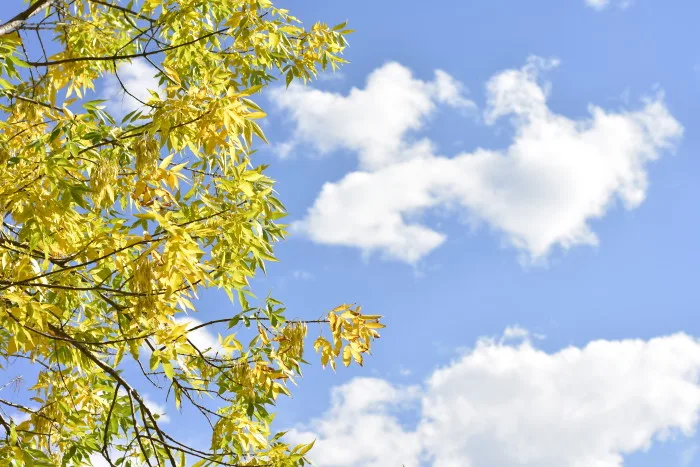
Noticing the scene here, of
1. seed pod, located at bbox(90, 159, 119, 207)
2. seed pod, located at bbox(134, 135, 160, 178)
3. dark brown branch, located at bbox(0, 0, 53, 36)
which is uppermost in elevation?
dark brown branch, located at bbox(0, 0, 53, 36)

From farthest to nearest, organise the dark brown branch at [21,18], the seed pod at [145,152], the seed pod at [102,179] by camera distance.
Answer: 1. the dark brown branch at [21,18]
2. the seed pod at [145,152]
3. the seed pod at [102,179]

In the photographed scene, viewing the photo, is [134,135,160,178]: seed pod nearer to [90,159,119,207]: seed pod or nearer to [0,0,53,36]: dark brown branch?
[90,159,119,207]: seed pod

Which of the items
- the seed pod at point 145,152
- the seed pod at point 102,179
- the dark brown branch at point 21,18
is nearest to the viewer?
the seed pod at point 102,179

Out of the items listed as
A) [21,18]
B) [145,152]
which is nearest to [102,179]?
[145,152]

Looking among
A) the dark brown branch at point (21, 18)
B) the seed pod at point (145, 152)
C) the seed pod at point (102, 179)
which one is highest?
the dark brown branch at point (21, 18)

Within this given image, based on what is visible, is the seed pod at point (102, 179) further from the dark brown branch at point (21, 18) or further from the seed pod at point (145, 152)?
the dark brown branch at point (21, 18)

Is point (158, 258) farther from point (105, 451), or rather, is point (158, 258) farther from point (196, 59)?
point (196, 59)

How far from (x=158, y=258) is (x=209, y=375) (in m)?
1.38

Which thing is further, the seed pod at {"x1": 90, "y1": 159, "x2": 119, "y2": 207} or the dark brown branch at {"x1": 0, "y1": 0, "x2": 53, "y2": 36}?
the dark brown branch at {"x1": 0, "y1": 0, "x2": 53, "y2": 36}

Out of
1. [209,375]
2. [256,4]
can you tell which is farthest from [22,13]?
[209,375]

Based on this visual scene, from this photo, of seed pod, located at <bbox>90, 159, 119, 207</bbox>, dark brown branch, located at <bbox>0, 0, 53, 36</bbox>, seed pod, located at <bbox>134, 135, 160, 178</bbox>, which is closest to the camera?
seed pod, located at <bbox>90, 159, 119, 207</bbox>

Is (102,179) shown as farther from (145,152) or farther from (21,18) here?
(21,18)

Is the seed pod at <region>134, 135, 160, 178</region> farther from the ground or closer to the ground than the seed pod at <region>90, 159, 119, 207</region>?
farther from the ground

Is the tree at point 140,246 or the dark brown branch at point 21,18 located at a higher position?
the dark brown branch at point 21,18
